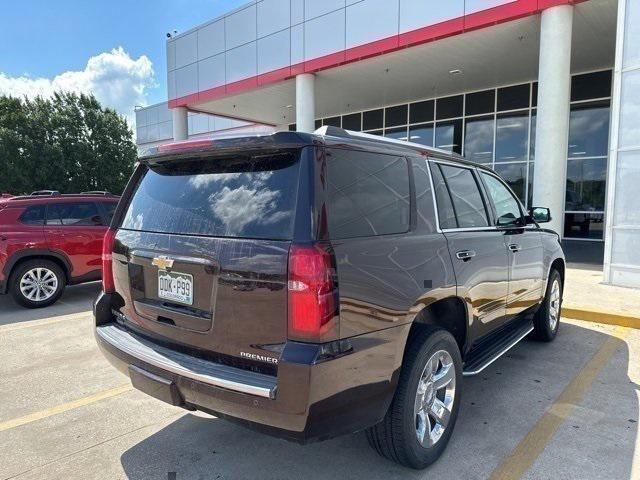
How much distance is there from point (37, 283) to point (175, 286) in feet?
18.2

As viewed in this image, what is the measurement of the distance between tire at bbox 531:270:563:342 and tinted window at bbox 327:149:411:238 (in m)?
2.93

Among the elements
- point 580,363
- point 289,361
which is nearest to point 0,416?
point 289,361

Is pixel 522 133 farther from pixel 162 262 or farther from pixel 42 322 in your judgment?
pixel 162 262

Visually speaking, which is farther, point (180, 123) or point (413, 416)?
point (180, 123)

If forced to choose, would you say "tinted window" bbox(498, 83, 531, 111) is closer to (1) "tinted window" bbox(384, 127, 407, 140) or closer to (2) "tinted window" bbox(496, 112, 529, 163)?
(2) "tinted window" bbox(496, 112, 529, 163)

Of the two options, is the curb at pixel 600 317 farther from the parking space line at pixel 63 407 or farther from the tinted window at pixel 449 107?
the tinted window at pixel 449 107

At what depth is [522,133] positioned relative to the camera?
14.9 meters

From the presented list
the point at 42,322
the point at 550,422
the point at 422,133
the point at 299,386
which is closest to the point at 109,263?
the point at 299,386

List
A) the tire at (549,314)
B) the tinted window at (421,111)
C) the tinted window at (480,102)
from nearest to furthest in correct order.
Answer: the tire at (549,314)
the tinted window at (480,102)
the tinted window at (421,111)

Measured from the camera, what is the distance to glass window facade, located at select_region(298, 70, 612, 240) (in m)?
13.9

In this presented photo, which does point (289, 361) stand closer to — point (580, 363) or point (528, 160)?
point (580, 363)

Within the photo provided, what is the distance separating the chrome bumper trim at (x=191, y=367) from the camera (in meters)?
2.18

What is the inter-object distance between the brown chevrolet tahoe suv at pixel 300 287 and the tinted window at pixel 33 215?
466 cm

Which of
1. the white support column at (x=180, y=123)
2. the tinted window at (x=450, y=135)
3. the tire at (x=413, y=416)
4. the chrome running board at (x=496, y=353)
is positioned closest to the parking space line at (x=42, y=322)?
the tire at (x=413, y=416)
